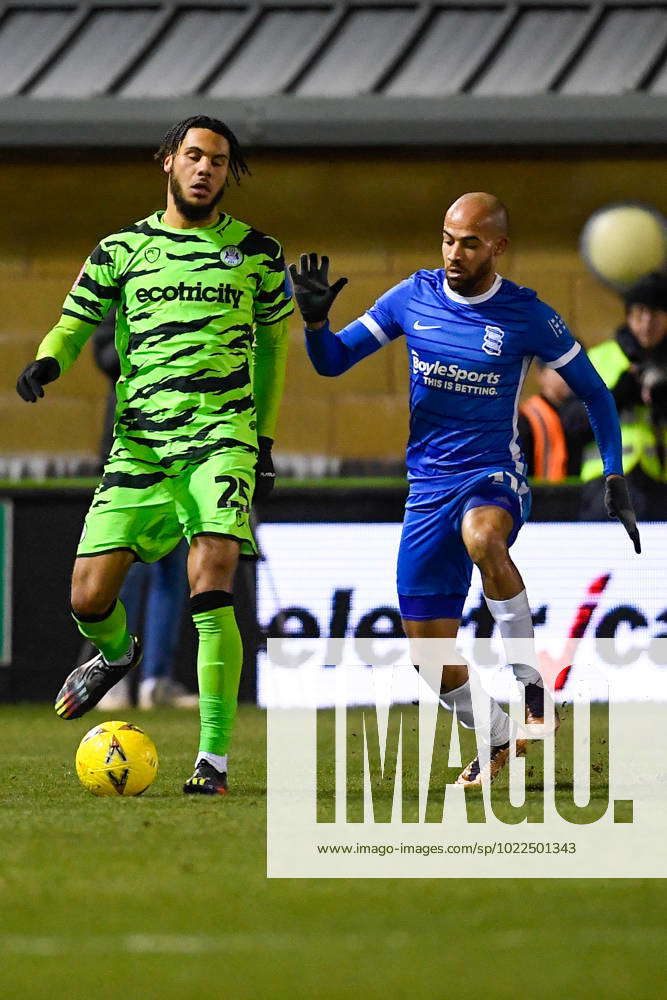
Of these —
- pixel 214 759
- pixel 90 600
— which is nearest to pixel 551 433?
pixel 90 600

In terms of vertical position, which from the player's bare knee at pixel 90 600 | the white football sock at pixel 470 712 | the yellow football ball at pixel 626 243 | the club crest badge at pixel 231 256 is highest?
the yellow football ball at pixel 626 243

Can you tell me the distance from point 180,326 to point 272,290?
407 mm

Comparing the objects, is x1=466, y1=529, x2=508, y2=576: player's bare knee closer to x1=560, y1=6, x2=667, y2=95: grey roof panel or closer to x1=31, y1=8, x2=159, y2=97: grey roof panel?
x1=560, y1=6, x2=667, y2=95: grey roof panel

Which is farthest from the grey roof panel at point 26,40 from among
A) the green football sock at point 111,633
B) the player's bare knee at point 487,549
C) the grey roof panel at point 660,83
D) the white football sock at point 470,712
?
the player's bare knee at point 487,549

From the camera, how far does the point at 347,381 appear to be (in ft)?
47.9

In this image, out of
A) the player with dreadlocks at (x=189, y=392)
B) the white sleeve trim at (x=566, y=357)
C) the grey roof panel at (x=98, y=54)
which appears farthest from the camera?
the grey roof panel at (x=98, y=54)

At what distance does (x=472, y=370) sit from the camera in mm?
7203

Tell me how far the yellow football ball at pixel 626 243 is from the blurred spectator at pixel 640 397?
284cm

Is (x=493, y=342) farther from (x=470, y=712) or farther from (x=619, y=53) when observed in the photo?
(x=619, y=53)

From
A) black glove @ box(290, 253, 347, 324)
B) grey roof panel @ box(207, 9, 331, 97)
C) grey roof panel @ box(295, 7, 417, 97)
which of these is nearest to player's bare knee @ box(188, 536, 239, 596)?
black glove @ box(290, 253, 347, 324)

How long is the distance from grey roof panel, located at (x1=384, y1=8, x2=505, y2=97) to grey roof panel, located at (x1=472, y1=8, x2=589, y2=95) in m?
0.14

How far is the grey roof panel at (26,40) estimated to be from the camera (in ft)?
49.2

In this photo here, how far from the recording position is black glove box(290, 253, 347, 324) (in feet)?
23.2

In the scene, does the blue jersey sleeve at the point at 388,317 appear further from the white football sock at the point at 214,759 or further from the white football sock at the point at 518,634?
the white football sock at the point at 214,759
